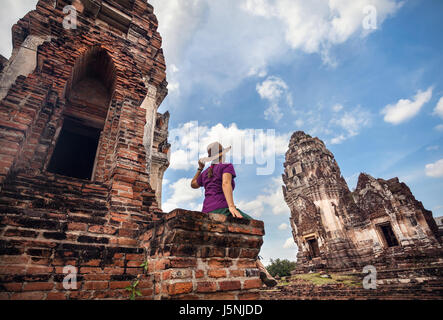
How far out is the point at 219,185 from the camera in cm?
270

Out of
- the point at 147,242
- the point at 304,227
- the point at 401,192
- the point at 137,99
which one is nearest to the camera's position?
the point at 147,242

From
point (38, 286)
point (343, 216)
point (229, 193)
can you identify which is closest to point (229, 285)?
point (229, 193)

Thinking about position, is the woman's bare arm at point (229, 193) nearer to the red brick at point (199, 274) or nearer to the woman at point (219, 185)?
the woman at point (219, 185)

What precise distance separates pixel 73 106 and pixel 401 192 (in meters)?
20.1

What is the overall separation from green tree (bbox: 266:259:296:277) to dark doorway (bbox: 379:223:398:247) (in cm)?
1119

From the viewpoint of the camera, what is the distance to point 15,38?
4.59 meters

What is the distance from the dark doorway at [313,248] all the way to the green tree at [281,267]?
5.13 m

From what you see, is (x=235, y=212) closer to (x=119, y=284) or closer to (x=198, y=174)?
(x=198, y=174)

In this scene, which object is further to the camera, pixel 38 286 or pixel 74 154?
pixel 74 154

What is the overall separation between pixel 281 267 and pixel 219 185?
87.0 ft

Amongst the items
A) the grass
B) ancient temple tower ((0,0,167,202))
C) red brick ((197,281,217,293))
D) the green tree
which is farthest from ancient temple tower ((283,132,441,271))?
ancient temple tower ((0,0,167,202))

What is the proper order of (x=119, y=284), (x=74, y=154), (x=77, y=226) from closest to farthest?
(x=119, y=284) → (x=77, y=226) → (x=74, y=154)
